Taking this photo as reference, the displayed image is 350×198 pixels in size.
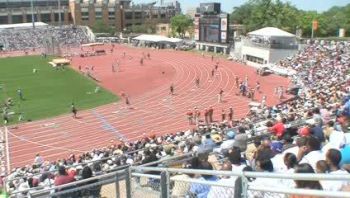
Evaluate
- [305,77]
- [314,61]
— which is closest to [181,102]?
[305,77]

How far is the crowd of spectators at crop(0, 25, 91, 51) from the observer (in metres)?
83.9

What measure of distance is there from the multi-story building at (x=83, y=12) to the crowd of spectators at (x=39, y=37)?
1440 cm

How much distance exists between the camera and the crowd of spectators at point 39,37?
83875mm

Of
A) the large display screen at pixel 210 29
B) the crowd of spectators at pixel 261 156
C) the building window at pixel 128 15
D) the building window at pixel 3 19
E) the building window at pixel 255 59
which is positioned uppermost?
the building window at pixel 128 15

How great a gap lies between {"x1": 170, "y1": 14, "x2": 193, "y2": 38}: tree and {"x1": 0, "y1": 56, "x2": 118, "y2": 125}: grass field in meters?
45.7

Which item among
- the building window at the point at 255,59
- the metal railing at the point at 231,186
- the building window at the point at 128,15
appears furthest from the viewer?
the building window at the point at 128,15

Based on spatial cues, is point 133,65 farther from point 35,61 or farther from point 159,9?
point 159,9

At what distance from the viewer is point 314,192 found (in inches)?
160

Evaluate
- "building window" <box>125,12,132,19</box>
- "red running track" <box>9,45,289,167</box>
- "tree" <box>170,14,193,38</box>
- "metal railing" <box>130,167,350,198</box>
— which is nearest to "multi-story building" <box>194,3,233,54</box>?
"red running track" <box>9,45,289,167</box>

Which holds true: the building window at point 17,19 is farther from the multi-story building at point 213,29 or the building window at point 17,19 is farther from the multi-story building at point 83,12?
the multi-story building at point 213,29

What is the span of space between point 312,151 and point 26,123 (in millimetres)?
28837

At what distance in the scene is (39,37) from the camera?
88.1 metres

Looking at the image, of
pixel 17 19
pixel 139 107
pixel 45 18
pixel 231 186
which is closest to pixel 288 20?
pixel 139 107

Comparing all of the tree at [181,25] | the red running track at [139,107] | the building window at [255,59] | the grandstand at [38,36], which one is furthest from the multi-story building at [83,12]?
the building window at [255,59]
